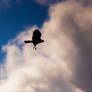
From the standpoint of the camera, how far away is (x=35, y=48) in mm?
150875

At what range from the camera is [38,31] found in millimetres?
148875

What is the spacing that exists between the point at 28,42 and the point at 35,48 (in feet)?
8.29

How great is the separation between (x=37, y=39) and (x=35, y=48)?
269cm

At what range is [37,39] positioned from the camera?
150m

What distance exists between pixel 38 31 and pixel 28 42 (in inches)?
186

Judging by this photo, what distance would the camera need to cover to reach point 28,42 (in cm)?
15162

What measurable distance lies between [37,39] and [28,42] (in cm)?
320

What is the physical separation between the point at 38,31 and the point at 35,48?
191 inches

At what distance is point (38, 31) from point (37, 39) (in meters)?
2.19
